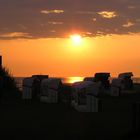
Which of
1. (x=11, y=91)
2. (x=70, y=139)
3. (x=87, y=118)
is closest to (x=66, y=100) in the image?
(x=11, y=91)

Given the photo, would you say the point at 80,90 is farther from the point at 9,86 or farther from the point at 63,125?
the point at 9,86

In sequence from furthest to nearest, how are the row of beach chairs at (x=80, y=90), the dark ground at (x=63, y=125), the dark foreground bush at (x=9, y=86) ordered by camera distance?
the dark foreground bush at (x=9, y=86), the row of beach chairs at (x=80, y=90), the dark ground at (x=63, y=125)

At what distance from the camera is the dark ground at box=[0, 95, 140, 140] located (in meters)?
20.2

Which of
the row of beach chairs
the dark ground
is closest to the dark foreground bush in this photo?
the row of beach chairs

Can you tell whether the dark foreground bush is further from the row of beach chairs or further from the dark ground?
the dark ground

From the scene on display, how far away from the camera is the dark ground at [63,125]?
2020 centimetres

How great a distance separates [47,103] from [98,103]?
860 cm

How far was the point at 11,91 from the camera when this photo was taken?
1825 inches

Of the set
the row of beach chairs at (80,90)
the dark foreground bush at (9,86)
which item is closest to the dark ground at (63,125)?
the row of beach chairs at (80,90)

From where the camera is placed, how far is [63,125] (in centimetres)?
2367

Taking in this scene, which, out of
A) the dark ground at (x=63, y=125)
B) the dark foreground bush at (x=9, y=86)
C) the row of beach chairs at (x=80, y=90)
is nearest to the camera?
the dark ground at (x=63, y=125)

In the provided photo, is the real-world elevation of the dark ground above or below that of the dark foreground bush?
below

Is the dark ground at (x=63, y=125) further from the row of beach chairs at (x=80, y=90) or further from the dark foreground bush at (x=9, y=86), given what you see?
the dark foreground bush at (x=9, y=86)

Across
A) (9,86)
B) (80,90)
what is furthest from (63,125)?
(9,86)
